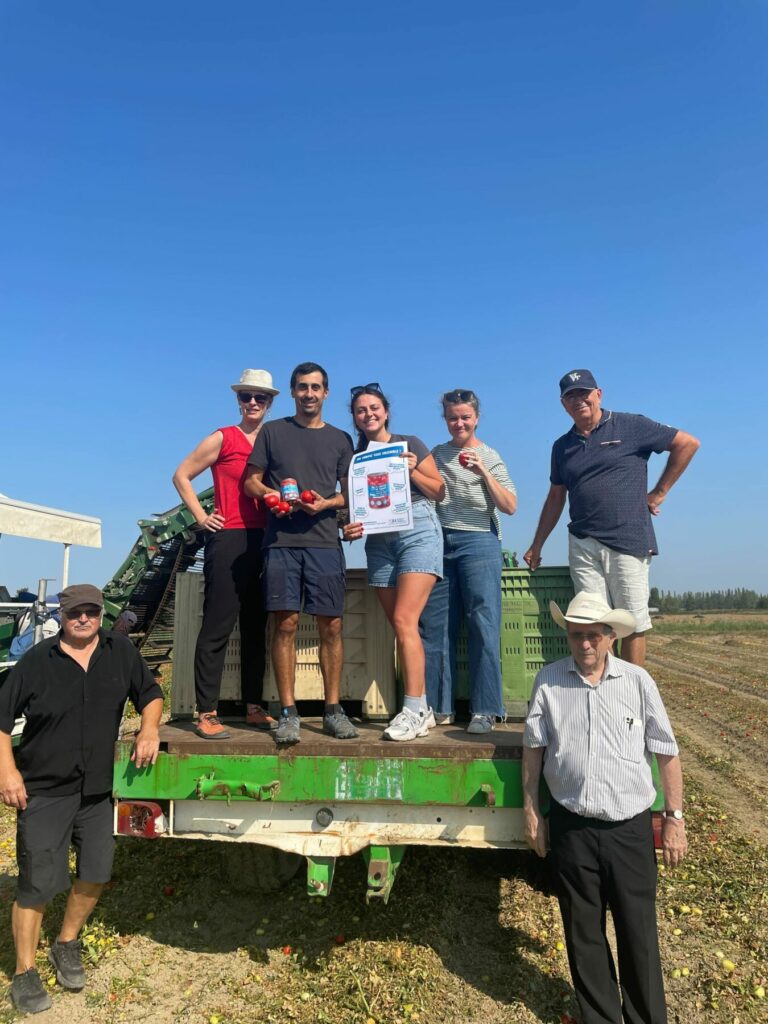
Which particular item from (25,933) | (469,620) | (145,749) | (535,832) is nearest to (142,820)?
(145,749)

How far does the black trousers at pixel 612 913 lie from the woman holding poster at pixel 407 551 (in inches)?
37.0

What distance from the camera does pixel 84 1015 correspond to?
11.2 feet

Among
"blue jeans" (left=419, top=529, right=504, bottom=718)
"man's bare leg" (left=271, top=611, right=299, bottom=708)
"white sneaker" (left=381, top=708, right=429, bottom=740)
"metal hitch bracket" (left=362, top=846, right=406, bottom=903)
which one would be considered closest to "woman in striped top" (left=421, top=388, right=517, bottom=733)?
"blue jeans" (left=419, top=529, right=504, bottom=718)

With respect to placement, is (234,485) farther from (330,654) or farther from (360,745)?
(360,745)

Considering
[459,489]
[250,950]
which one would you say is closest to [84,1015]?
[250,950]

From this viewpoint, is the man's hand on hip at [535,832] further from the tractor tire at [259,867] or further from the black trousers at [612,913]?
the tractor tire at [259,867]

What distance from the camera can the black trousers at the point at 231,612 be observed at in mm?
4047

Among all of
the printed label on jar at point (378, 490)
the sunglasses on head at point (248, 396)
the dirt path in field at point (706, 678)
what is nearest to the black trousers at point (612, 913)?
the printed label on jar at point (378, 490)

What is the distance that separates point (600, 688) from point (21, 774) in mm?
2793

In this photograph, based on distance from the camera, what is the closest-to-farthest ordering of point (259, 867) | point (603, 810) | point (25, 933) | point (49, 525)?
1. point (603, 810)
2. point (25, 933)
3. point (259, 867)
4. point (49, 525)

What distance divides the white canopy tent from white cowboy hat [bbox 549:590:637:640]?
6.09m

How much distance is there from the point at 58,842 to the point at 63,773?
1.12 ft

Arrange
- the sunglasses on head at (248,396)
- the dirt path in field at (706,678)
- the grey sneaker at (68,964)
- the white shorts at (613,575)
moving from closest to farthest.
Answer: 1. the grey sneaker at (68,964)
2. the white shorts at (613,575)
3. the sunglasses on head at (248,396)
4. the dirt path in field at (706,678)

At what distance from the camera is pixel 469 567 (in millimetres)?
4203
